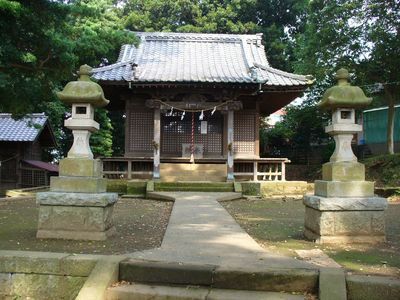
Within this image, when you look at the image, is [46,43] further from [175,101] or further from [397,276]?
[397,276]

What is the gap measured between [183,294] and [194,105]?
12.8 meters

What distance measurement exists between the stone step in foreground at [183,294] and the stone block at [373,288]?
528 mm

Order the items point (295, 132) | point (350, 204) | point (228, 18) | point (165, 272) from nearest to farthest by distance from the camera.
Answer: point (165, 272) → point (350, 204) → point (295, 132) → point (228, 18)

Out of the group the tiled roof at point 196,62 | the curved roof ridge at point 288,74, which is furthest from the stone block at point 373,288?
the curved roof ridge at point 288,74

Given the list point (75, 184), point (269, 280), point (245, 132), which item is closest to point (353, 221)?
point (269, 280)

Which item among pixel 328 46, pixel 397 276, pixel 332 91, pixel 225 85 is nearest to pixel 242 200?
pixel 225 85

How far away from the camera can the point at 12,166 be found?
966 inches

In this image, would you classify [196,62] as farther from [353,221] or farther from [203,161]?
[353,221]

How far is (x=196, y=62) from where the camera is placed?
61.6ft

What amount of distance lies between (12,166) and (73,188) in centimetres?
1999

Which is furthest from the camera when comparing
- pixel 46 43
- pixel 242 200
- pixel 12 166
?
pixel 12 166

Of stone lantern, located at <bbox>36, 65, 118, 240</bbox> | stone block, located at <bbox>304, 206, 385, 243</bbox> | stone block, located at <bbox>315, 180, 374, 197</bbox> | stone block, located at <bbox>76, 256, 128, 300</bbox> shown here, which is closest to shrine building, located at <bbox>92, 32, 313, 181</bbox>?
stone lantern, located at <bbox>36, 65, 118, 240</bbox>

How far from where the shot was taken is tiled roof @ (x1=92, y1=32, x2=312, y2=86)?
52.9 ft

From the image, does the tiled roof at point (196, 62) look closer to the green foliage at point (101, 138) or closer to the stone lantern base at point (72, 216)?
the green foliage at point (101, 138)
